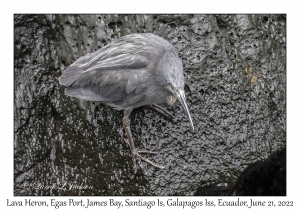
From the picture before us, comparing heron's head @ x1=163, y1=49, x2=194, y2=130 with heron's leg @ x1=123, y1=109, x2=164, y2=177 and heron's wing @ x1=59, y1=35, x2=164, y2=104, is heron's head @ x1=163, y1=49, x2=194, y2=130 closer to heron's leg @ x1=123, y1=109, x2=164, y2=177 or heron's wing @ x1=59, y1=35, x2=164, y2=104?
heron's wing @ x1=59, y1=35, x2=164, y2=104

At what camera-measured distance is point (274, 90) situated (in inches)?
143

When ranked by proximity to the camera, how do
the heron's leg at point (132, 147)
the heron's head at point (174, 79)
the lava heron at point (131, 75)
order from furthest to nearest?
the heron's leg at point (132, 147)
the lava heron at point (131, 75)
the heron's head at point (174, 79)

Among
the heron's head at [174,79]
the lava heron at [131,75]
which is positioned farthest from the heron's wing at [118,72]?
the heron's head at [174,79]

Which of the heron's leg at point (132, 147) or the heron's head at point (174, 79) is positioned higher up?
the heron's head at point (174, 79)

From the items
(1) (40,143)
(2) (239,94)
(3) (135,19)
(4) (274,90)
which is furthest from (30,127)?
(4) (274,90)

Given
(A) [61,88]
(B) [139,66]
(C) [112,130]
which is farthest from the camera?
(A) [61,88]

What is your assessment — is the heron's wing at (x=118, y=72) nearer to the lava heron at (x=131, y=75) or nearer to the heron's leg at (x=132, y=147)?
the lava heron at (x=131, y=75)

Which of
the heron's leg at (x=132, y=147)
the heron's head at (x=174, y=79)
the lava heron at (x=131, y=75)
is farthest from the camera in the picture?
the heron's leg at (x=132, y=147)

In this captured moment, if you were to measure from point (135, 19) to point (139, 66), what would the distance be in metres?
0.92

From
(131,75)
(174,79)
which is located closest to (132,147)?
(131,75)

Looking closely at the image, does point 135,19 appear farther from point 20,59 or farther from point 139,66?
point 20,59

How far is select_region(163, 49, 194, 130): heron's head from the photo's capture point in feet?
9.12

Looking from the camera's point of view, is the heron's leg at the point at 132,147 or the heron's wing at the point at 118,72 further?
the heron's leg at the point at 132,147

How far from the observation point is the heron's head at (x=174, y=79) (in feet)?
9.12
